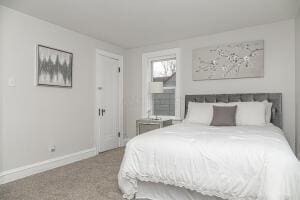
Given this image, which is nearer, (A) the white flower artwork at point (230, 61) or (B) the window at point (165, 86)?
(A) the white flower artwork at point (230, 61)

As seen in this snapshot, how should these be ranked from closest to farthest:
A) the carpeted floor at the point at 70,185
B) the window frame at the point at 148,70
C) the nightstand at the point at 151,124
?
the carpeted floor at the point at 70,185 < the nightstand at the point at 151,124 < the window frame at the point at 148,70

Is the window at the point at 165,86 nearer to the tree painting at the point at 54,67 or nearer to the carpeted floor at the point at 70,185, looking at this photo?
the carpeted floor at the point at 70,185

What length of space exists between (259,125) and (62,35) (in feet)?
11.6

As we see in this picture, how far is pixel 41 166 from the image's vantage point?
312cm

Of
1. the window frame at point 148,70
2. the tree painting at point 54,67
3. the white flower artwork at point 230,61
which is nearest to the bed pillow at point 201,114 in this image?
the white flower artwork at point 230,61

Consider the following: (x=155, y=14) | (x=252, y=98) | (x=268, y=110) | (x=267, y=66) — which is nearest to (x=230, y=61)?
(x=267, y=66)

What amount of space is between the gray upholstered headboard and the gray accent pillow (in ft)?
1.67

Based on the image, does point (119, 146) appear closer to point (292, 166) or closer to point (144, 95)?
point (144, 95)

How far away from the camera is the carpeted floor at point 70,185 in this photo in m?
2.29

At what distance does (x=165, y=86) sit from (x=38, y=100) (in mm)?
2573

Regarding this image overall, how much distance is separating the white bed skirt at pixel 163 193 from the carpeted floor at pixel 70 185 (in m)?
0.28

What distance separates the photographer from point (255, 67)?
3.47 metres

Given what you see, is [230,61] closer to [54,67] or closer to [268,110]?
[268,110]

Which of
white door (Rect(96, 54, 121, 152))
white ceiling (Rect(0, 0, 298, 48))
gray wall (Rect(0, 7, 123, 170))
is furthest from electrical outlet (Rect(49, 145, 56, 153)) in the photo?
white ceiling (Rect(0, 0, 298, 48))
